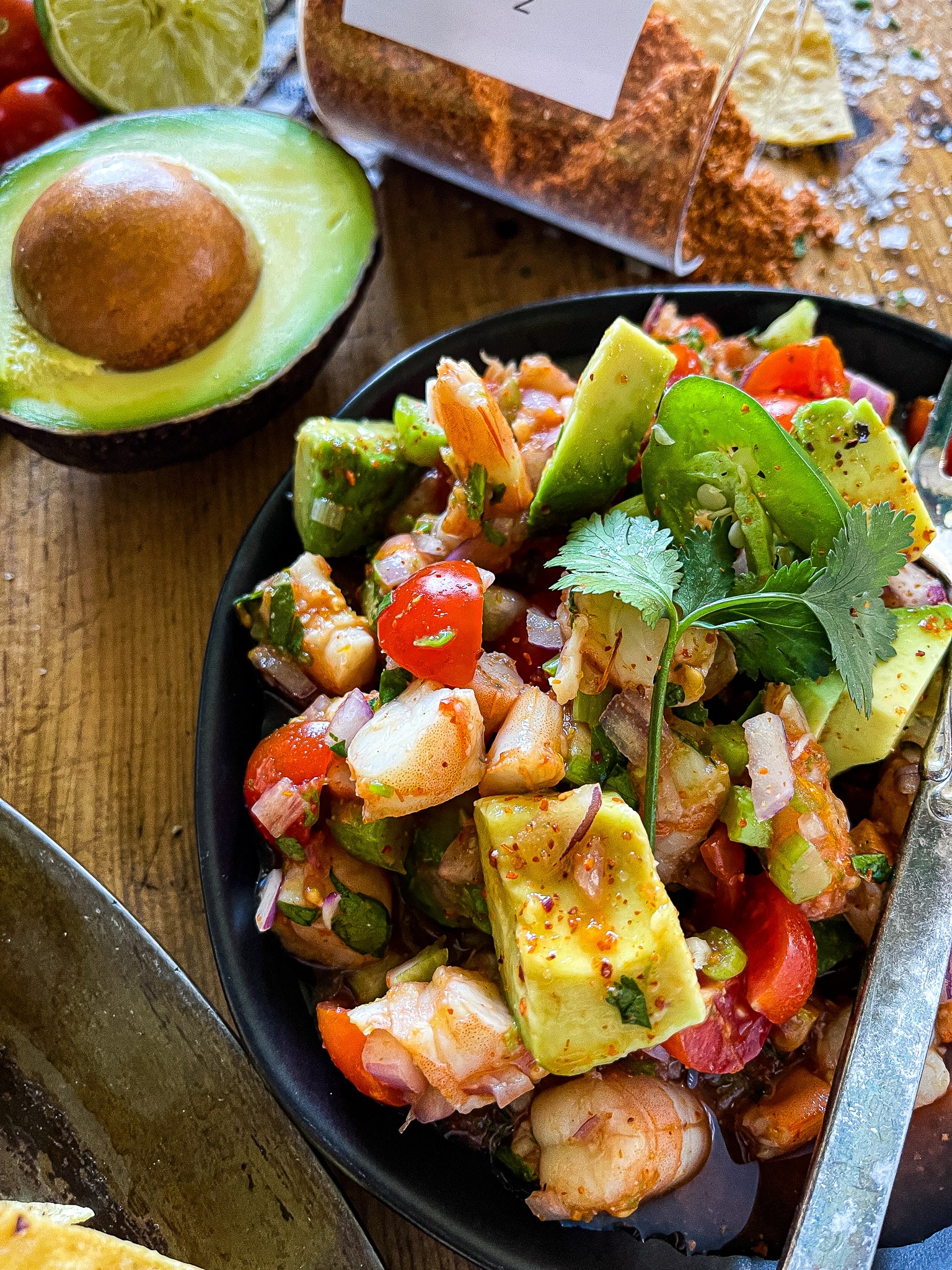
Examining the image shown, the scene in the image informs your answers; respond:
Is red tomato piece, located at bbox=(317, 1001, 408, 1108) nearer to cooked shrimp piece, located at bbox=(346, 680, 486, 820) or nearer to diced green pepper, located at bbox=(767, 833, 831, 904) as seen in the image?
cooked shrimp piece, located at bbox=(346, 680, 486, 820)

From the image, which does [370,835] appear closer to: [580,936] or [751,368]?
[580,936]

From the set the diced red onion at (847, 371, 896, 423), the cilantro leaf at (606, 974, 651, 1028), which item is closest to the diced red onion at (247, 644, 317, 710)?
the cilantro leaf at (606, 974, 651, 1028)

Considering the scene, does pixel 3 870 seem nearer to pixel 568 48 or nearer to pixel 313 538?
pixel 313 538

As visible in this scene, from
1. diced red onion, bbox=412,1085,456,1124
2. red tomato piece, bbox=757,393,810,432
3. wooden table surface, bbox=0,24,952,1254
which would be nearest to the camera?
diced red onion, bbox=412,1085,456,1124

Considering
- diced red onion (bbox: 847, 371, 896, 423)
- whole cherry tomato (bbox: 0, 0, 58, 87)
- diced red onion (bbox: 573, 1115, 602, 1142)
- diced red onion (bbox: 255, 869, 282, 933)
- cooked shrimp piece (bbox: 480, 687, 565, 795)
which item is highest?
whole cherry tomato (bbox: 0, 0, 58, 87)

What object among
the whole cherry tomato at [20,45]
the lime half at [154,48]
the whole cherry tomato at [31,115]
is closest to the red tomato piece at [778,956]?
the lime half at [154,48]

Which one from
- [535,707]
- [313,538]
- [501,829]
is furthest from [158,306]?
[501,829]
